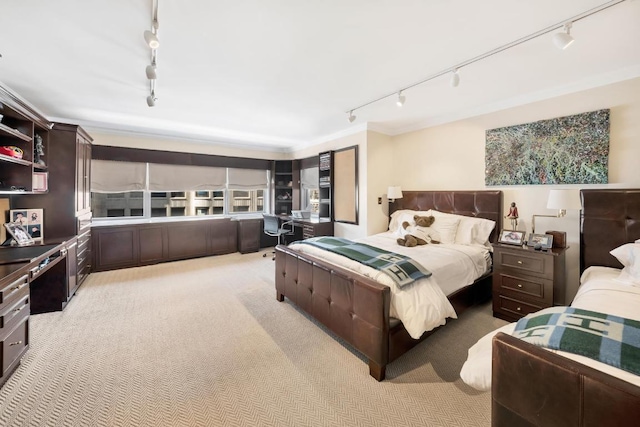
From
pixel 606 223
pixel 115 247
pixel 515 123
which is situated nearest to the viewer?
pixel 606 223

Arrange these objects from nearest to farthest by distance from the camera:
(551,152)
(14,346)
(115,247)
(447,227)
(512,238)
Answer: (14,346) < (512,238) < (551,152) < (447,227) < (115,247)

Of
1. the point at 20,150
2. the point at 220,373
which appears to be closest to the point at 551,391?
the point at 220,373

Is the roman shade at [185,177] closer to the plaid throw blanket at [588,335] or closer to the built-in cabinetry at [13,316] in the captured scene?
the built-in cabinetry at [13,316]

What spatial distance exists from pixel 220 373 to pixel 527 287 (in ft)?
9.92

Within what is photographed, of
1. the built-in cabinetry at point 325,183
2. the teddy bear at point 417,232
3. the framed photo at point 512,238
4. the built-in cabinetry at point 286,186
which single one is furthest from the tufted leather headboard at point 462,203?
the built-in cabinetry at point 286,186

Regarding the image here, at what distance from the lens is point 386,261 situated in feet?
7.50

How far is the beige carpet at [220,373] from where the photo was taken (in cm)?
160

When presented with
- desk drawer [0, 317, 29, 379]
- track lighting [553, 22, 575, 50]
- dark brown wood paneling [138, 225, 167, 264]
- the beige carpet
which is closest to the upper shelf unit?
desk drawer [0, 317, 29, 379]

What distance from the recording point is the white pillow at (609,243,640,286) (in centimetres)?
194

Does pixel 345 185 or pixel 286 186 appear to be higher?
pixel 286 186

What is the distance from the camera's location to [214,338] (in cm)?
244

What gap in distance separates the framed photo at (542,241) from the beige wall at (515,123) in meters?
0.50

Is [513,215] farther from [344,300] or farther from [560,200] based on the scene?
[344,300]

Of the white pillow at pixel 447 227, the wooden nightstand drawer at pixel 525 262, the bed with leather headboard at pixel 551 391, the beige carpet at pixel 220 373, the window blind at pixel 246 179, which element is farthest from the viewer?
the window blind at pixel 246 179
